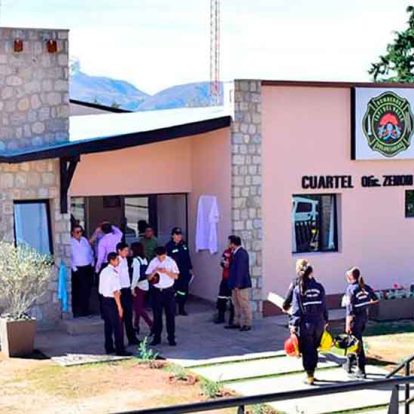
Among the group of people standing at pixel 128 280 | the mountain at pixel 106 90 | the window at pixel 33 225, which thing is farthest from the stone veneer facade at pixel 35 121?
the mountain at pixel 106 90

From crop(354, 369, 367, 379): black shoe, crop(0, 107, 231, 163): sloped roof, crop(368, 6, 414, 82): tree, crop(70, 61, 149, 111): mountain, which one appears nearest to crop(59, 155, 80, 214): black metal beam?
crop(0, 107, 231, 163): sloped roof

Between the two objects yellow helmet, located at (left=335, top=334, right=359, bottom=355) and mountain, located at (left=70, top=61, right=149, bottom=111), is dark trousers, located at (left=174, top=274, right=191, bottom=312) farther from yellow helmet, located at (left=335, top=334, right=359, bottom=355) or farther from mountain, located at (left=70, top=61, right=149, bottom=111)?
mountain, located at (left=70, top=61, right=149, bottom=111)

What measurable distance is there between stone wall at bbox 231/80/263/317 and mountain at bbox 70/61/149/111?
31268mm

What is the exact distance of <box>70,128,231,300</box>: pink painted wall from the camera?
1625 centimetres

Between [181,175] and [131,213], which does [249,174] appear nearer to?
[181,175]

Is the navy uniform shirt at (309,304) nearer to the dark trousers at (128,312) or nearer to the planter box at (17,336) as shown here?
the dark trousers at (128,312)

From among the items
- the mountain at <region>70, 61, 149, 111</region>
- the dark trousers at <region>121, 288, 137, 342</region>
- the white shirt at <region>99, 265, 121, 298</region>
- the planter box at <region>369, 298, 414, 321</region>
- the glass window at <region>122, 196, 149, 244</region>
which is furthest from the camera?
the mountain at <region>70, 61, 149, 111</region>

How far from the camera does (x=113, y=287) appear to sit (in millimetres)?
12914

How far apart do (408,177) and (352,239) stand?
1.83 m

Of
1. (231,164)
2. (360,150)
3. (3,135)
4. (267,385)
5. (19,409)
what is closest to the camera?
(19,409)

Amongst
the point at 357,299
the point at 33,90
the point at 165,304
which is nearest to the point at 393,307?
the point at 357,299

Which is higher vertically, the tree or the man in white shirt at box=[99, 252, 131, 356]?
the tree

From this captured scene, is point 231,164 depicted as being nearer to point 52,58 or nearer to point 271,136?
point 271,136

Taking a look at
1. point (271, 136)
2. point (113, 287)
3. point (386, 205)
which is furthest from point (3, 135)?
point (386, 205)
